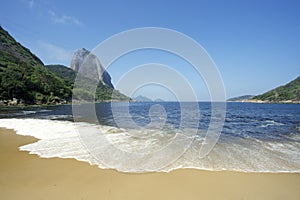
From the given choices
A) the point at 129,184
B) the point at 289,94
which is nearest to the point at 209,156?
the point at 129,184

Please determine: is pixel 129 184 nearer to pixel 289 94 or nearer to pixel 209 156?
pixel 209 156

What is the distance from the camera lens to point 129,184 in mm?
4520

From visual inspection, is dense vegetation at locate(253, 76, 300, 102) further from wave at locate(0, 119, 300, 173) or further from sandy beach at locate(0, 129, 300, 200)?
sandy beach at locate(0, 129, 300, 200)

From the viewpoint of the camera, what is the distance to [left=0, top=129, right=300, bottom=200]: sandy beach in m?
4.01

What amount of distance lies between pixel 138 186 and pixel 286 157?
6.84m

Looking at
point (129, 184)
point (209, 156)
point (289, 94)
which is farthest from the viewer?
point (289, 94)

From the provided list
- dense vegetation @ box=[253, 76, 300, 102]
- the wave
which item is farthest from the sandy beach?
dense vegetation @ box=[253, 76, 300, 102]

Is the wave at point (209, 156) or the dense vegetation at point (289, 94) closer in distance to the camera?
the wave at point (209, 156)

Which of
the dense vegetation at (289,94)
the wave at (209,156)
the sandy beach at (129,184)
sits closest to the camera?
the sandy beach at (129,184)

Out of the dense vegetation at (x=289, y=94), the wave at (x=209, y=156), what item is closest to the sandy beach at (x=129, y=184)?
the wave at (x=209, y=156)

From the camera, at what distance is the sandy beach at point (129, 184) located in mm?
4008

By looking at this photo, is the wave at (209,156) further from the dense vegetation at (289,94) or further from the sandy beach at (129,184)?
the dense vegetation at (289,94)

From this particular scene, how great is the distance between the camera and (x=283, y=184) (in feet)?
15.6

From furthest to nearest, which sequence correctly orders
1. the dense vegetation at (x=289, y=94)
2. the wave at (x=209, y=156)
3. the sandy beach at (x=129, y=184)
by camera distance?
the dense vegetation at (x=289, y=94) < the wave at (x=209, y=156) < the sandy beach at (x=129, y=184)
